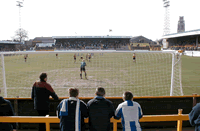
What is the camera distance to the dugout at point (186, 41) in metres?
42.4

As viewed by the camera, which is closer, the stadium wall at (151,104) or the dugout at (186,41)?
the stadium wall at (151,104)

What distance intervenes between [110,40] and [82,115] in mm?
67769

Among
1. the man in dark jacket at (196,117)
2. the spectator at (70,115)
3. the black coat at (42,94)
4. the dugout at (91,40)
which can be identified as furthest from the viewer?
the dugout at (91,40)

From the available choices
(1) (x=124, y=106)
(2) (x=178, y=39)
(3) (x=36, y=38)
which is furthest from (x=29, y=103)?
(3) (x=36, y=38)

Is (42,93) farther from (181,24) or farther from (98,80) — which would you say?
(181,24)

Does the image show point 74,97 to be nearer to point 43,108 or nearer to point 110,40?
point 43,108

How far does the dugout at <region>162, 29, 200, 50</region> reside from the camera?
42369mm

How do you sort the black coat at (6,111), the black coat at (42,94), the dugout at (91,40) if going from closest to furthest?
the black coat at (6,111) → the black coat at (42,94) → the dugout at (91,40)

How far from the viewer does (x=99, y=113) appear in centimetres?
256

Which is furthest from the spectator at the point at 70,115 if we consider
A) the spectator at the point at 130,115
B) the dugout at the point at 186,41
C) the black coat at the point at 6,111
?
the dugout at the point at 186,41

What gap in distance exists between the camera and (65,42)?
67.1 meters

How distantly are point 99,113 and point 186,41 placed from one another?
187ft

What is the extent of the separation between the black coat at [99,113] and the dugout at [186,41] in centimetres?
4376

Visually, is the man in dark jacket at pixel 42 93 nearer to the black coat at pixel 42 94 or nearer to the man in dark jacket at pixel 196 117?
the black coat at pixel 42 94
